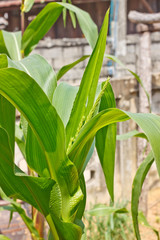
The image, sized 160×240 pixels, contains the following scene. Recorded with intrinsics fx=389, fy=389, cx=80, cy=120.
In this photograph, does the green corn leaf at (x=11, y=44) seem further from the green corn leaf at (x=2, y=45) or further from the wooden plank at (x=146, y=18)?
the wooden plank at (x=146, y=18)

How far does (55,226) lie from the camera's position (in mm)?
694

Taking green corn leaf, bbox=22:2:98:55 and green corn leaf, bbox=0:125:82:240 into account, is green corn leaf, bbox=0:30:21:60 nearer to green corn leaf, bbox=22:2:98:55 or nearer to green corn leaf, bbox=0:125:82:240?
green corn leaf, bbox=22:2:98:55

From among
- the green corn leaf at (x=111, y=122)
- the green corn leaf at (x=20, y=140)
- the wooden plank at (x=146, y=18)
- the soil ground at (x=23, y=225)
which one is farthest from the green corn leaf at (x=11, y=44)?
the wooden plank at (x=146, y=18)

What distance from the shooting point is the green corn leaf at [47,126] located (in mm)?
588

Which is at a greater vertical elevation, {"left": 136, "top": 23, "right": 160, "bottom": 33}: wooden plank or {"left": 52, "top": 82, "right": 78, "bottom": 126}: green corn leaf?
{"left": 136, "top": 23, "right": 160, "bottom": 33}: wooden plank

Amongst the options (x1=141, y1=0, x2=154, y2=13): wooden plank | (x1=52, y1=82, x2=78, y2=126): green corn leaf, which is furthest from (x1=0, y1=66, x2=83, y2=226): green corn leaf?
(x1=141, y1=0, x2=154, y2=13): wooden plank

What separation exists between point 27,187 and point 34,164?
0.04m

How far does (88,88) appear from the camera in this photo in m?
0.69

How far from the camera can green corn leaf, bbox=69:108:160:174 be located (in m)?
0.54

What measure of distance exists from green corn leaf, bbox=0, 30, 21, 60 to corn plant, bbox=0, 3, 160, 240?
0.20 meters

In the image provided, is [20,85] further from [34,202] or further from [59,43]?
[59,43]

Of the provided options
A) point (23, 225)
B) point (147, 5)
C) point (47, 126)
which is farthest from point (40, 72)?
point (147, 5)

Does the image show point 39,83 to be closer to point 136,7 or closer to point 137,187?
point 137,187

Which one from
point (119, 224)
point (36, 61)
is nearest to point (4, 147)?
point (36, 61)
